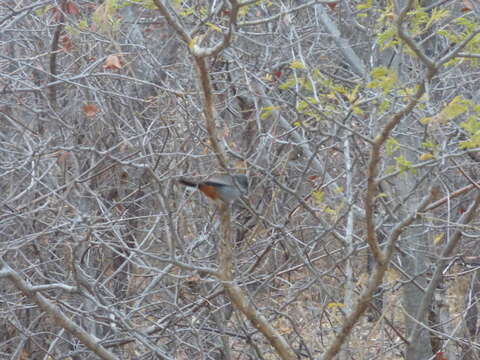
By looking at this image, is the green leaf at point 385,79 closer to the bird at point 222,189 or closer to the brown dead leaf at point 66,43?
the bird at point 222,189

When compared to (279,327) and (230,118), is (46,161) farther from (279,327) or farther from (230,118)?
(279,327)

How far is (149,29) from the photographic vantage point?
7055 millimetres

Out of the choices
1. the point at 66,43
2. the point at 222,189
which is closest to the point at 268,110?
the point at 222,189

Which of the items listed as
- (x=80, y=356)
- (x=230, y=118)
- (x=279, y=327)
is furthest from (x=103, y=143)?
(x=279, y=327)

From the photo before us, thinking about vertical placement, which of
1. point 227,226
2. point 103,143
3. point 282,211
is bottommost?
point 282,211

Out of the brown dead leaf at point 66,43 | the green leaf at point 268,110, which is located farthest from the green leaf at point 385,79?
the brown dead leaf at point 66,43

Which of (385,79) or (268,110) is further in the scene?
(268,110)

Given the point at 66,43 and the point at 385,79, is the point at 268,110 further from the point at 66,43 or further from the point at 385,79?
the point at 66,43

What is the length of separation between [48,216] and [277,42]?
7.00 ft

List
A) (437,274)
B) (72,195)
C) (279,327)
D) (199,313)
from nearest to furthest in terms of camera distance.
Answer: (437,274)
(199,313)
(72,195)
(279,327)

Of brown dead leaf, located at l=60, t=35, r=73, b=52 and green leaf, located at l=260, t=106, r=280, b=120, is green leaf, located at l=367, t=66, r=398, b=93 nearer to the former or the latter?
green leaf, located at l=260, t=106, r=280, b=120

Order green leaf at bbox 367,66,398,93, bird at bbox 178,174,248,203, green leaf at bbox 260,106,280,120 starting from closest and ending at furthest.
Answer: green leaf at bbox 367,66,398,93
bird at bbox 178,174,248,203
green leaf at bbox 260,106,280,120

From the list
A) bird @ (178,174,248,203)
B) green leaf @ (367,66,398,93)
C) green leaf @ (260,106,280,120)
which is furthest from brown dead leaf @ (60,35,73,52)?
green leaf @ (367,66,398,93)

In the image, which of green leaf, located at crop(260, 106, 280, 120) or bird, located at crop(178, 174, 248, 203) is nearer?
bird, located at crop(178, 174, 248, 203)
